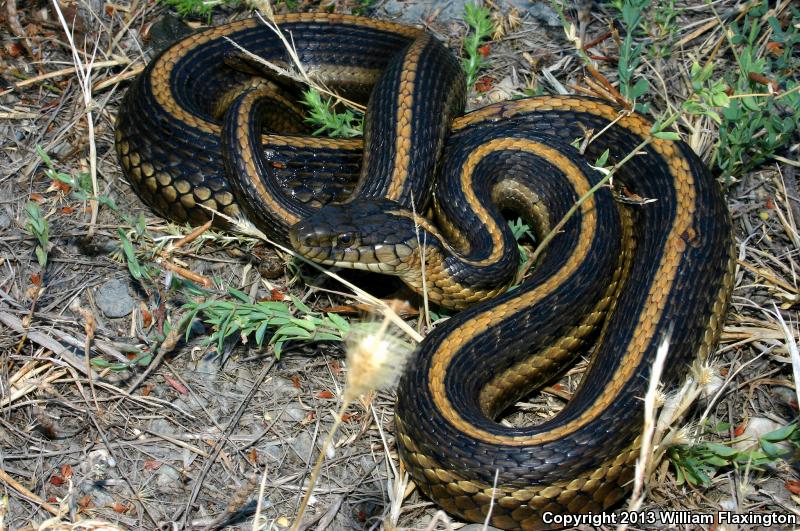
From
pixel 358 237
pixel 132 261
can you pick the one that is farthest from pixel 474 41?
pixel 132 261

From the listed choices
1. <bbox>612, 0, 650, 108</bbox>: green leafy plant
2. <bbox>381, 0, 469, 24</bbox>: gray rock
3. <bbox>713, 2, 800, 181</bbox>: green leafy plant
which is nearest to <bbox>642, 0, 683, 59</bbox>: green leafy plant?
<bbox>612, 0, 650, 108</bbox>: green leafy plant

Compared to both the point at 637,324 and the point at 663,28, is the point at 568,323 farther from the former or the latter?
the point at 663,28

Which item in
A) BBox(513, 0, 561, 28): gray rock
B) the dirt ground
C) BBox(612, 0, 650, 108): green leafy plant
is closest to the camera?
the dirt ground

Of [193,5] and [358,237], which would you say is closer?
[358,237]

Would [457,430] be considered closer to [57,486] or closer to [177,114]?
[57,486]

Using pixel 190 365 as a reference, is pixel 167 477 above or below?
below

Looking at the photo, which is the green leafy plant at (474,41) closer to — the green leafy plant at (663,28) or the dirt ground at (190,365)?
the dirt ground at (190,365)

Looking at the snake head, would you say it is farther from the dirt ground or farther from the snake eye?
the dirt ground
